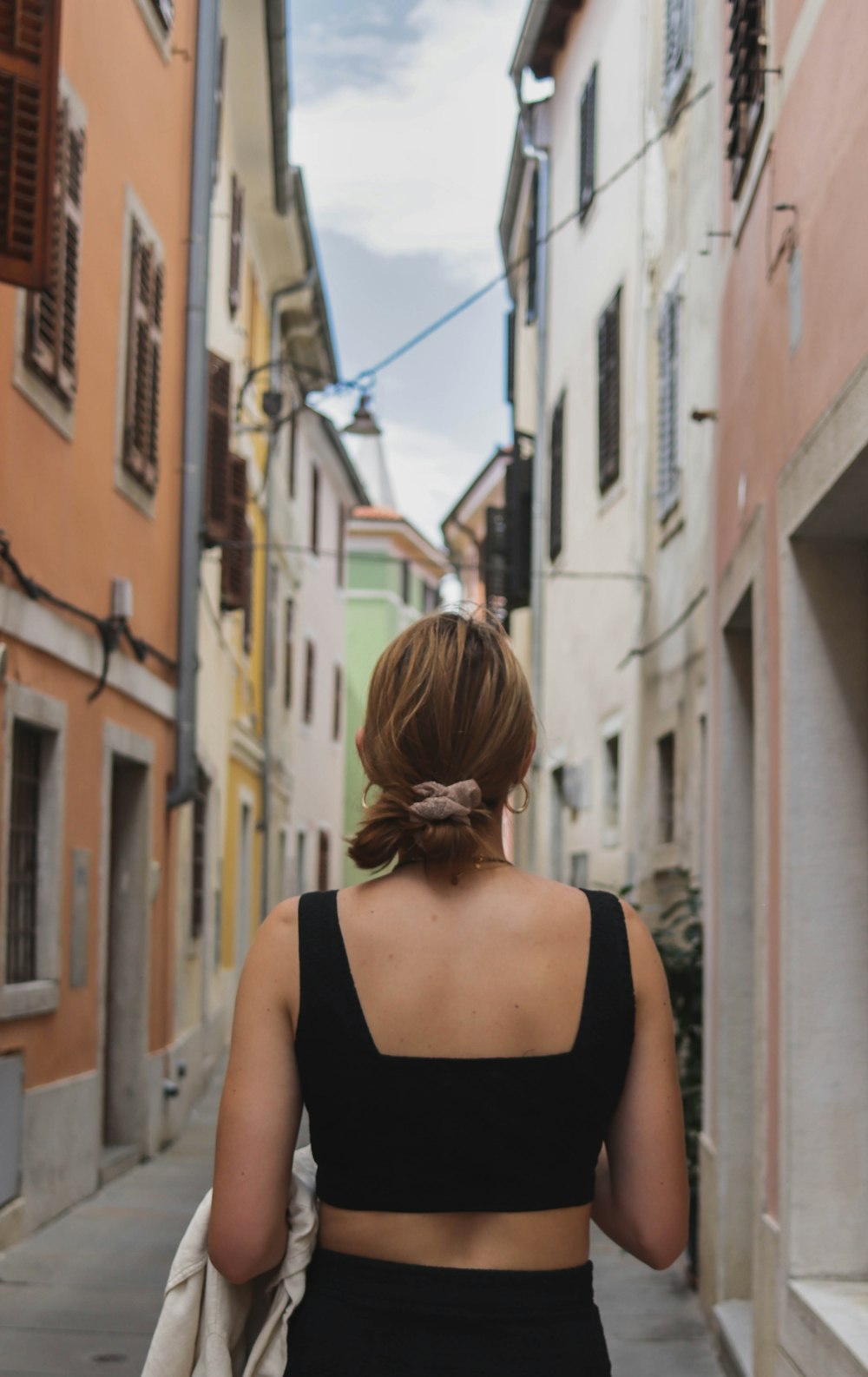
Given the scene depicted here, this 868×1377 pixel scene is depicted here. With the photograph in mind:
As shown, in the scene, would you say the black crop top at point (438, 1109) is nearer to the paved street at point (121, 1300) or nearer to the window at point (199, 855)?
the paved street at point (121, 1300)

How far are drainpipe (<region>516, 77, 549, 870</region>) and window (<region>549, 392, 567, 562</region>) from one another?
448 mm

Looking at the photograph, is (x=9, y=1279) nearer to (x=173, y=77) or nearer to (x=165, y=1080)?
(x=165, y=1080)

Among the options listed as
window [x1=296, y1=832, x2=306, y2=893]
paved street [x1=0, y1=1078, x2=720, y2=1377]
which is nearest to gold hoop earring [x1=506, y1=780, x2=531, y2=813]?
paved street [x1=0, y1=1078, x2=720, y2=1377]

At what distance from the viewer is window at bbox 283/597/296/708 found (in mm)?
25188

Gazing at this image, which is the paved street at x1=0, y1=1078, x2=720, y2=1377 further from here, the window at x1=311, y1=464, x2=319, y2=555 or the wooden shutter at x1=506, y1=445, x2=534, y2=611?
the window at x1=311, y1=464, x2=319, y2=555

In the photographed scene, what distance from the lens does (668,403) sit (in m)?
11.3

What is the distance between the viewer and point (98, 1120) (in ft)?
34.8

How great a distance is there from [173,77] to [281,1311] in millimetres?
12087

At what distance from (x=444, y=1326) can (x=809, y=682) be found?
3307 mm

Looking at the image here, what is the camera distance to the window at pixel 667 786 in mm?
11164

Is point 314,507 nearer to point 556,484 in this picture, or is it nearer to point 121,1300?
point 556,484

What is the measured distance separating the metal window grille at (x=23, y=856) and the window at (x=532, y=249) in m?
11.1

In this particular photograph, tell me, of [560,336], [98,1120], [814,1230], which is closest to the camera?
[814,1230]

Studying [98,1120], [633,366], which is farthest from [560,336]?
[98,1120]
